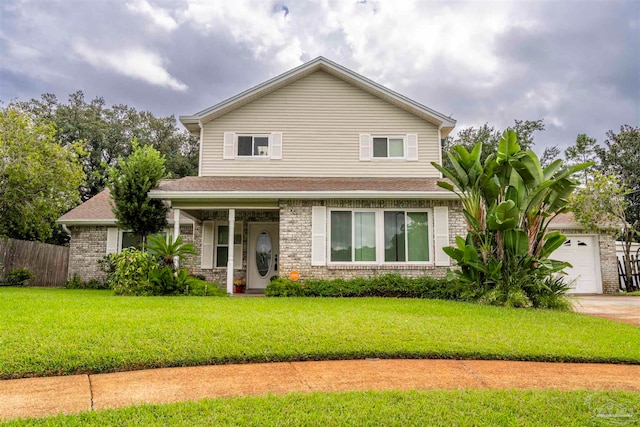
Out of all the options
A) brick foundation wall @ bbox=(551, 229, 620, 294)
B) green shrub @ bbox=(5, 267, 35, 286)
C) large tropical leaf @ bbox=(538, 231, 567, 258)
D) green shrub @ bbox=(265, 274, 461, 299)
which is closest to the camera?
large tropical leaf @ bbox=(538, 231, 567, 258)

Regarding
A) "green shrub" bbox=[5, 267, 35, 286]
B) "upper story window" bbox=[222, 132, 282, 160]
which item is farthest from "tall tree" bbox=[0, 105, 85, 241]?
"upper story window" bbox=[222, 132, 282, 160]

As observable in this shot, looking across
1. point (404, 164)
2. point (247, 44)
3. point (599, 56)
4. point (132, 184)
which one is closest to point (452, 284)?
point (404, 164)

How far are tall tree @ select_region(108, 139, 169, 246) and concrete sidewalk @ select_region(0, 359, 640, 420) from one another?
9.39 meters

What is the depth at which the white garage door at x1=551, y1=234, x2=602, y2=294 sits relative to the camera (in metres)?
14.6

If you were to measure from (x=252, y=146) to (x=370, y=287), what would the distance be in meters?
6.53

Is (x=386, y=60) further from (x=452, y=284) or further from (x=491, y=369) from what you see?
(x=491, y=369)

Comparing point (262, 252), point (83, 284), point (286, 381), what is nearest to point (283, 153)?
point (262, 252)

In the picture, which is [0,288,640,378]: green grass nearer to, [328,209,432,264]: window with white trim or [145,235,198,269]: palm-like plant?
[145,235,198,269]: palm-like plant

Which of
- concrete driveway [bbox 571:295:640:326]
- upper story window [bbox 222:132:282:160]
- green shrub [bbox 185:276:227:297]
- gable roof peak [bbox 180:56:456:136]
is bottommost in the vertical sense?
concrete driveway [bbox 571:295:640:326]

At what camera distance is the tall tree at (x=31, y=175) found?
13727mm

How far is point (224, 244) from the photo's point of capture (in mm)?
14203

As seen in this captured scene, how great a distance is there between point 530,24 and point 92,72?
20670mm

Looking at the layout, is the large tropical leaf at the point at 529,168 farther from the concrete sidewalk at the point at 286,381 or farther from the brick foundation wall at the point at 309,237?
the concrete sidewalk at the point at 286,381

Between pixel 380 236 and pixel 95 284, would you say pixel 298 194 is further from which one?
pixel 95 284
